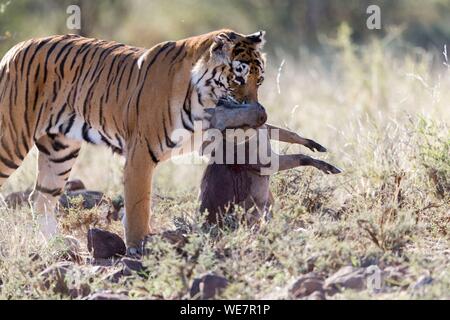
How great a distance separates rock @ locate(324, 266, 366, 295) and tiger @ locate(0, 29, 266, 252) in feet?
5.00

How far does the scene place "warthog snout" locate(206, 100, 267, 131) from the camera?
6.53 meters

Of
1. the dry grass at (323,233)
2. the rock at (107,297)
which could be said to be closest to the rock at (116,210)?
the dry grass at (323,233)

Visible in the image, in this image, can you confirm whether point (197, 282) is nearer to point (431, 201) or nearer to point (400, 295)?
point (400, 295)

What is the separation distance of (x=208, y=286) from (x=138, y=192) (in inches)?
64.2

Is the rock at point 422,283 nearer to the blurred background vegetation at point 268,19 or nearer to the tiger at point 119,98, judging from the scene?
the tiger at point 119,98

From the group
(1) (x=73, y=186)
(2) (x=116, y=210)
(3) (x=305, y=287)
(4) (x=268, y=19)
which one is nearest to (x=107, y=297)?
(3) (x=305, y=287)

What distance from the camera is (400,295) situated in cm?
534

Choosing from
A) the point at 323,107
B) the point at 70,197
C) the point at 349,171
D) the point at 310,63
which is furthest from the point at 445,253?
the point at 310,63

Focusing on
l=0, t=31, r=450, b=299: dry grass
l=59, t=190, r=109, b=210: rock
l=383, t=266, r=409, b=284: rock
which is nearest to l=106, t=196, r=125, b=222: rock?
l=59, t=190, r=109, b=210: rock

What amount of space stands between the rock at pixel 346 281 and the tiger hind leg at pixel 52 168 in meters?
3.06

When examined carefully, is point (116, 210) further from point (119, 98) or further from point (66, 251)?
point (66, 251)

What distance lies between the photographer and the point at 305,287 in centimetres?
555

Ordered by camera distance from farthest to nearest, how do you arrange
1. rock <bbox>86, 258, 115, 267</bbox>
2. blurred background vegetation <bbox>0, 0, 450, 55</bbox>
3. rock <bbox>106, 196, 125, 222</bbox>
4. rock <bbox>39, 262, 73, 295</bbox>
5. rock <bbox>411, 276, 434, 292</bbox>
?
blurred background vegetation <bbox>0, 0, 450, 55</bbox> → rock <bbox>106, 196, 125, 222</bbox> → rock <bbox>86, 258, 115, 267</bbox> → rock <bbox>39, 262, 73, 295</bbox> → rock <bbox>411, 276, 434, 292</bbox>

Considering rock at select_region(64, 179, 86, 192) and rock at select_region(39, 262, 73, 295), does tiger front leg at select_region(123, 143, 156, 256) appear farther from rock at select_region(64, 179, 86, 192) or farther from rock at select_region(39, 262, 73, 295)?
rock at select_region(64, 179, 86, 192)
